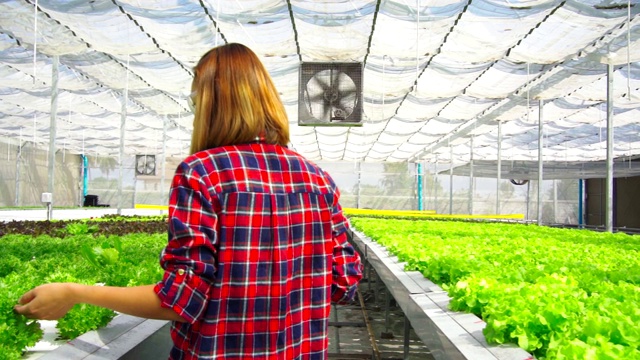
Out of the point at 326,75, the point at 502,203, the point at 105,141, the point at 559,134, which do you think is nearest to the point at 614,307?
the point at 326,75

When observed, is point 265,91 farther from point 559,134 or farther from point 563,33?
point 559,134

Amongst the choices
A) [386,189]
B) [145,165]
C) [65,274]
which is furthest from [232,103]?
[386,189]

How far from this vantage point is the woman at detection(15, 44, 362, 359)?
144 cm

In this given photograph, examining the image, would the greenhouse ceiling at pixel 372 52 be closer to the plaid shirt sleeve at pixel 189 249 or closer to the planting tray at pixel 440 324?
the planting tray at pixel 440 324

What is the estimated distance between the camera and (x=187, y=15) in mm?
11086

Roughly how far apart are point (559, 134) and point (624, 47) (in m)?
16.8

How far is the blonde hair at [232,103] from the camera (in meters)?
1.58

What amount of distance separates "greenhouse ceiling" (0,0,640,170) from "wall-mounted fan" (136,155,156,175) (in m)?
2.93

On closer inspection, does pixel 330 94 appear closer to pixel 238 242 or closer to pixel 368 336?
pixel 368 336

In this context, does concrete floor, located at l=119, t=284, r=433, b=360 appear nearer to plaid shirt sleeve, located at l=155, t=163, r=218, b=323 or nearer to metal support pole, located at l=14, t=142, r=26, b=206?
plaid shirt sleeve, located at l=155, t=163, r=218, b=323

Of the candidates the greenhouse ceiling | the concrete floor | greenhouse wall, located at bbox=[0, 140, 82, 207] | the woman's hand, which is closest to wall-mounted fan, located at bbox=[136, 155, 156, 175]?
the greenhouse ceiling

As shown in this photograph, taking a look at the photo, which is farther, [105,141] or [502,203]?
[502,203]

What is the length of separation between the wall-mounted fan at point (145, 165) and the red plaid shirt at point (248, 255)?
89.4ft

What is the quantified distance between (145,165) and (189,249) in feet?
90.3
